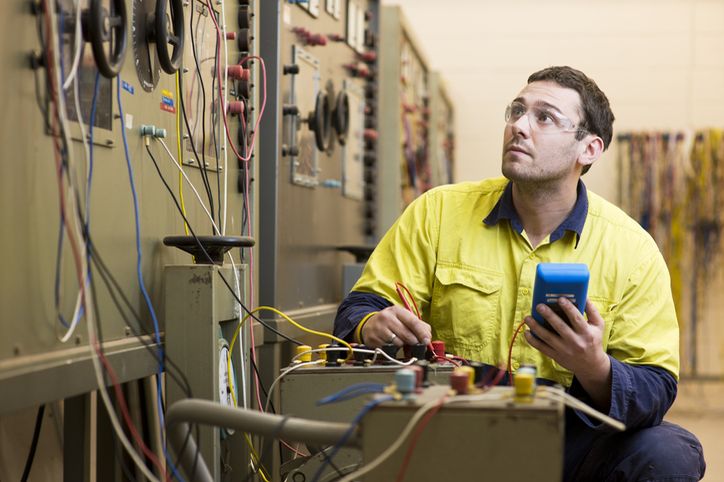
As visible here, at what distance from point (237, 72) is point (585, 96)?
3.26ft

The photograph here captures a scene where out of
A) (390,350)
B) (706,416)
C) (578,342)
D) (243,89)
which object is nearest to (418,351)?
(390,350)

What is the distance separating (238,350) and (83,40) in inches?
35.0

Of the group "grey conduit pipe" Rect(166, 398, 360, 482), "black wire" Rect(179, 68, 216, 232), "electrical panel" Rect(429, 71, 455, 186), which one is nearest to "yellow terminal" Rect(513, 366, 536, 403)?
"grey conduit pipe" Rect(166, 398, 360, 482)

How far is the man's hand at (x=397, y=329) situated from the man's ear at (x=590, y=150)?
0.82m

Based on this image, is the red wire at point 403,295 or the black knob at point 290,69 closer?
the red wire at point 403,295

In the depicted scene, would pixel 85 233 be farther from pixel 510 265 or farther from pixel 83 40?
pixel 510 265

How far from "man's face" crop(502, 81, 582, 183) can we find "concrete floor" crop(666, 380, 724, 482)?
2.51m

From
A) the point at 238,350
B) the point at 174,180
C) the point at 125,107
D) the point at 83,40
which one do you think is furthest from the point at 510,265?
the point at 83,40

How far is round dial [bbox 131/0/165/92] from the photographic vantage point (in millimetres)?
2080

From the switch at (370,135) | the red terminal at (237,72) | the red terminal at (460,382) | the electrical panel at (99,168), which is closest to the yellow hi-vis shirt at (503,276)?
the electrical panel at (99,168)

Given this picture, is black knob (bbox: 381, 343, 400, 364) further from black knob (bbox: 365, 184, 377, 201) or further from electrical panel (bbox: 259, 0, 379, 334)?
black knob (bbox: 365, 184, 377, 201)

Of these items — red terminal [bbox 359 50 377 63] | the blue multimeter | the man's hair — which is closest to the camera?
the blue multimeter

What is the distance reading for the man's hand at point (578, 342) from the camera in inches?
72.2

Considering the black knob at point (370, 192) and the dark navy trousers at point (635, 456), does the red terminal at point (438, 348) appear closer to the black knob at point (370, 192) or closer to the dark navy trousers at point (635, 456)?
the dark navy trousers at point (635, 456)
